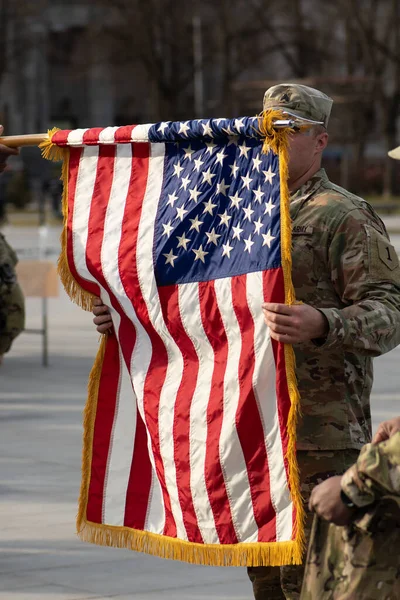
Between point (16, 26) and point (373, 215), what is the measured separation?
208ft

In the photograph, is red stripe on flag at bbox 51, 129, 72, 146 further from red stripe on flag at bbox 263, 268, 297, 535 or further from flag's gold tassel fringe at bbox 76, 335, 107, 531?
red stripe on flag at bbox 263, 268, 297, 535

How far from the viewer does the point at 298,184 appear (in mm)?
4586

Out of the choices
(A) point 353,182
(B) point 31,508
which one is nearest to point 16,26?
(A) point 353,182

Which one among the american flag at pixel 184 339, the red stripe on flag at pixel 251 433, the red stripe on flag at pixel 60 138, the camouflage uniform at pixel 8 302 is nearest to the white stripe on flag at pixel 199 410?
the american flag at pixel 184 339

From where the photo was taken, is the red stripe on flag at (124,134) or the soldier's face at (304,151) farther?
the red stripe on flag at (124,134)

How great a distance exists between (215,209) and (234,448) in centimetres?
76

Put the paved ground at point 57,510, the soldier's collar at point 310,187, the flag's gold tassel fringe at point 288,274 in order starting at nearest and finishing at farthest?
the flag's gold tassel fringe at point 288,274 → the soldier's collar at point 310,187 → the paved ground at point 57,510

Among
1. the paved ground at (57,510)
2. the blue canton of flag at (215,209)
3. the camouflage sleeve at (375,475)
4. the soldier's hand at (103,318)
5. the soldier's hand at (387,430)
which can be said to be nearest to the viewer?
the camouflage sleeve at (375,475)

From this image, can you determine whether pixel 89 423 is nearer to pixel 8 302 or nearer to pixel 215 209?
pixel 215 209

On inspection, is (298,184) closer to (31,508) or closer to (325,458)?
(325,458)

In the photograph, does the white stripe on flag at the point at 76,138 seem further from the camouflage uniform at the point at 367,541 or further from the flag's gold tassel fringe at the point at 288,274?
the camouflage uniform at the point at 367,541

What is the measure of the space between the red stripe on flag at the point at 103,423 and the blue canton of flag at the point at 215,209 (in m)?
0.43

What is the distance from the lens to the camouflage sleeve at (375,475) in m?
3.31

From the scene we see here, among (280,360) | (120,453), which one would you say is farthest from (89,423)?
(280,360)
